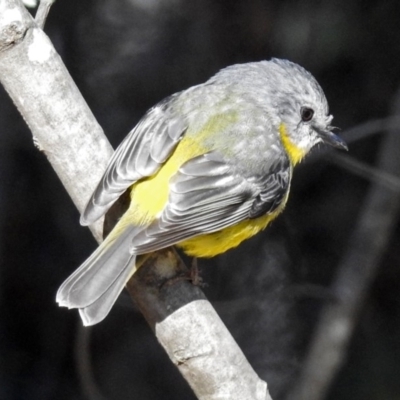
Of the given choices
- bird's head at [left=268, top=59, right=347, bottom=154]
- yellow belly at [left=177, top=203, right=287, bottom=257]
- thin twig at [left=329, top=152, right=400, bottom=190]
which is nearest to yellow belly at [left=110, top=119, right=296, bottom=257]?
yellow belly at [left=177, top=203, right=287, bottom=257]

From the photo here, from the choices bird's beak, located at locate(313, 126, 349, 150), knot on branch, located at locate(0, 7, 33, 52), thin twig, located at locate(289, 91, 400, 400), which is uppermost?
knot on branch, located at locate(0, 7, 33, 52)

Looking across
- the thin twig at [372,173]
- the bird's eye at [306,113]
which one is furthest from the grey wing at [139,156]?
the thin twig at [372,173]

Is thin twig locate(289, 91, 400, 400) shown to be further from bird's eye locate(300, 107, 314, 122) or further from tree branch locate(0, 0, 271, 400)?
tree branch locate(0, 0, 271, 400)

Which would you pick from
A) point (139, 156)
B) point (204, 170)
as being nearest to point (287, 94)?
point (204, 170)

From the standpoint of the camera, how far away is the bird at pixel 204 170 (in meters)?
3.46

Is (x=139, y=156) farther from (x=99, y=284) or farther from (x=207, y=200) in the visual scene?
(x=99, y=284)

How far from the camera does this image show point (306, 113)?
15.1 feet

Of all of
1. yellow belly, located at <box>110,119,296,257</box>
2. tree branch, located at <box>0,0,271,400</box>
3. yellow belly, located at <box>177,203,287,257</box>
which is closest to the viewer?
tree branch, located at <box>0,0,271,400</box>

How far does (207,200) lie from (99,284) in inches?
24.5

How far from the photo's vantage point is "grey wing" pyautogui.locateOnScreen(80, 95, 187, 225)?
3.42m

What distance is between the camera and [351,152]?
6.43 m

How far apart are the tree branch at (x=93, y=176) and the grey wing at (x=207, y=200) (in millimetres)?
119

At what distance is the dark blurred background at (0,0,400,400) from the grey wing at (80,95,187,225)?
1.91m

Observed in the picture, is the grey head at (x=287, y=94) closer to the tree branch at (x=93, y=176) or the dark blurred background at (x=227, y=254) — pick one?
the tree branch at (x=93, y=176)
